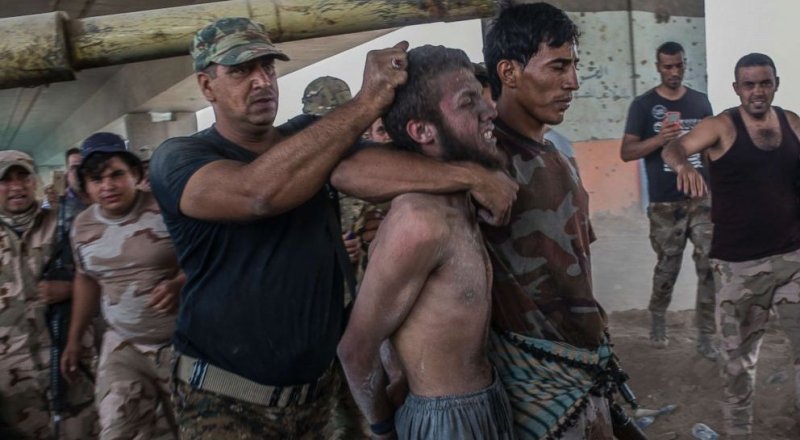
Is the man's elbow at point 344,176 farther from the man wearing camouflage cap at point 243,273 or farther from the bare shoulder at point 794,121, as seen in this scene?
the bare shoulder at point 794,121

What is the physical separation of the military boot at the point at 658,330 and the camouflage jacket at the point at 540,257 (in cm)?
419

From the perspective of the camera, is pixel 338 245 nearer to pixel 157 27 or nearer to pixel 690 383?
pixel 157 27

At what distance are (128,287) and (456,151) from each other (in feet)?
7.69

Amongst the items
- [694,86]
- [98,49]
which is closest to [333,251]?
[98,49]

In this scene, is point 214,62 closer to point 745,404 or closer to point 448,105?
point 448,105

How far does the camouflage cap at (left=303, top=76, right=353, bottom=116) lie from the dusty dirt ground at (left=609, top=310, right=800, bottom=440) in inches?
106

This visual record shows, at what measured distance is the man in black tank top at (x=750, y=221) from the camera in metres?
4.65

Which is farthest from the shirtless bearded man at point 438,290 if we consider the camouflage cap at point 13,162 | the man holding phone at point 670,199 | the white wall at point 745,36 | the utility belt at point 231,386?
the white wall at point 745,36

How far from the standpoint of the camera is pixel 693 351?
629cm

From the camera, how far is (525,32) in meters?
2.44

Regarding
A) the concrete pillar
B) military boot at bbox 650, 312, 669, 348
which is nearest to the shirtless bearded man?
military boot at bbox 650, 312, 669, 348

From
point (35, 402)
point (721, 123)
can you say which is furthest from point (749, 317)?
point (35, 402)

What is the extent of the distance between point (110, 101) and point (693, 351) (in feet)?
38.1

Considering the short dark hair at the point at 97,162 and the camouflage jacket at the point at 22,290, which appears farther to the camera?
the camouflage jacket at the point at 22,290
